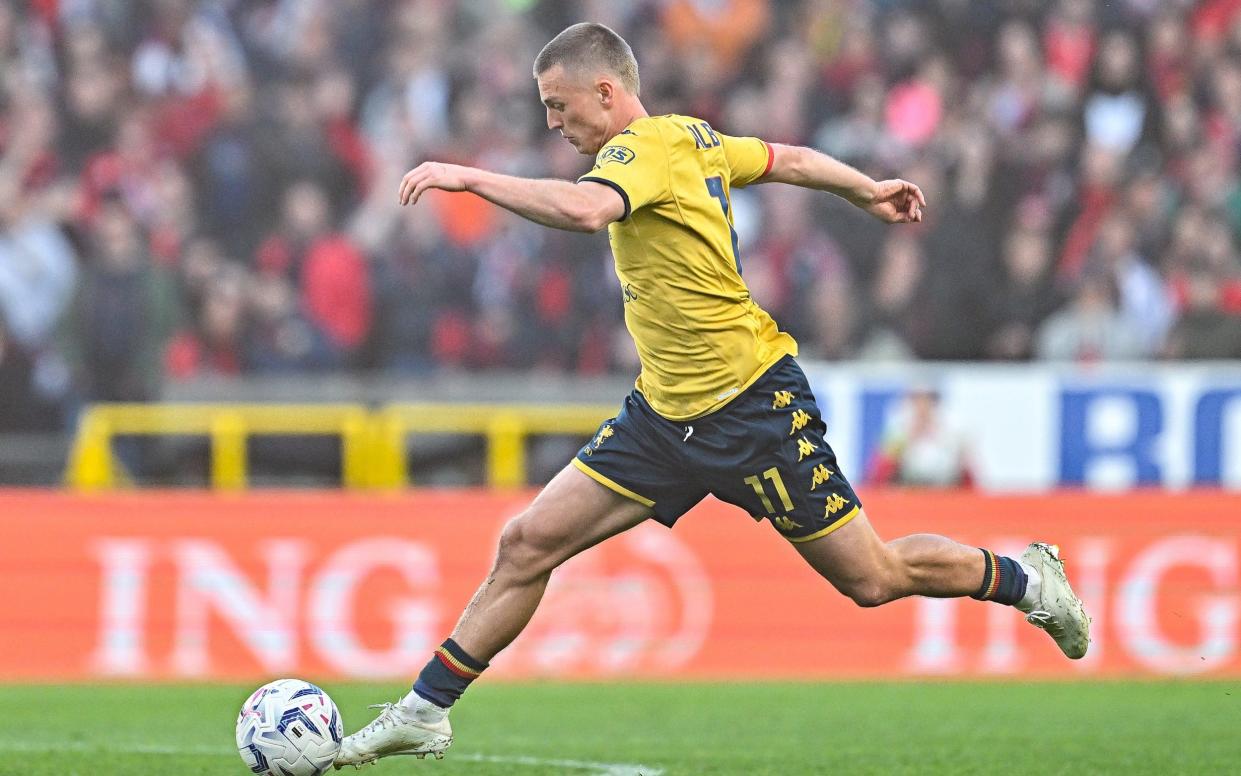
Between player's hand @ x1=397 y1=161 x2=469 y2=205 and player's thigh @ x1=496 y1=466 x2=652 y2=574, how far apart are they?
54.8 inches

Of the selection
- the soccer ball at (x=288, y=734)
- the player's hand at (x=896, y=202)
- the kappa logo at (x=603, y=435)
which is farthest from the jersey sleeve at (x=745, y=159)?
the soccer ball at (x=288, y=734)

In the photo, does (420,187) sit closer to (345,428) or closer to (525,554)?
(525,554)

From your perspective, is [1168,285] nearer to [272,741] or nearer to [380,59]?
[380,59]

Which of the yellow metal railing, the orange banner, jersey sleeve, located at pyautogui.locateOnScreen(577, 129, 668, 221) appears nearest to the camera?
jersey sleeve, located at pyautogui.locateOnScreen(577, 129, 668, 221)

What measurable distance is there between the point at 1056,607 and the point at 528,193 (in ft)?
8.63

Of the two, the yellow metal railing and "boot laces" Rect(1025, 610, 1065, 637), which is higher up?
the yellow metal railing

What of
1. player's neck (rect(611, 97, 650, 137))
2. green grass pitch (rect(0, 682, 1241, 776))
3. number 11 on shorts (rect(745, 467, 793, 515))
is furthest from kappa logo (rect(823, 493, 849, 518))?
player's neck (rect(611, 97, 650, 137))

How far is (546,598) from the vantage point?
39.9ft

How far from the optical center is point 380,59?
51.1 ft

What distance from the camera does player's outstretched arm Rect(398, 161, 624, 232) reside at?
5.50 metres

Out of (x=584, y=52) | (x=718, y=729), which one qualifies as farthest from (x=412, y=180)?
(x=718, y=729)

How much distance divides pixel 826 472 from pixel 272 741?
6.73 feet

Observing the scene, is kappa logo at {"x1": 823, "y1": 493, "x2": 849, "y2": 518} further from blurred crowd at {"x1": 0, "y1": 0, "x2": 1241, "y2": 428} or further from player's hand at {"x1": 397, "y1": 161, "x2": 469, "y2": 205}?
blurred crowd at {"x1": 0, "y1": 0, "x2": 1241, "y2": 428}

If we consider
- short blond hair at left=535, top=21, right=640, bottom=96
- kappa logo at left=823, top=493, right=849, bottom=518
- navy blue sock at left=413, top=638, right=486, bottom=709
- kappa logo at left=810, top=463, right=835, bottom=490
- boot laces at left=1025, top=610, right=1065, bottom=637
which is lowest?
navy blue sock at left=413, top=638, right=486, bottom=709
